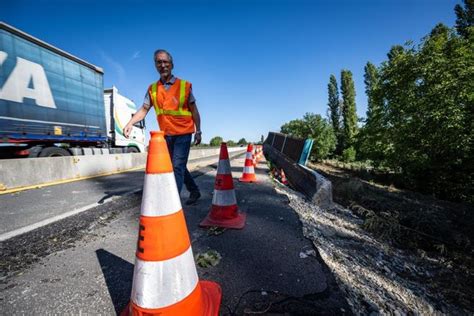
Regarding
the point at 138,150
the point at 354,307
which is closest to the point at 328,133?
the point at 138,150

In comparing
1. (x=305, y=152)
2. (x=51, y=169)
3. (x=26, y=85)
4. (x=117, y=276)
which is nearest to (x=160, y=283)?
(x=117, y=276)

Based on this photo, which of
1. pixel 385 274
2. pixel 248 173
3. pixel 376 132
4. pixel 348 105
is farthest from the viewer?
pixel 348 105

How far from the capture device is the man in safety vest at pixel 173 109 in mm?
3141

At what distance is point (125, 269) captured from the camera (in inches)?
78.1

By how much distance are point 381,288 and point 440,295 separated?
75 centimetres

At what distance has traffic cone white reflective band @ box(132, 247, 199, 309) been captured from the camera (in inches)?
48.9

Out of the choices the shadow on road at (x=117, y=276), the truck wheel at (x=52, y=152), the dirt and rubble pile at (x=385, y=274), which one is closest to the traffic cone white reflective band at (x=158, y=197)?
the shadow on road at (x=117, y=276)

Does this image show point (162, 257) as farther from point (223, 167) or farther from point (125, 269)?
point (223, 167)

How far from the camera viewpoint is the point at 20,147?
7.72m

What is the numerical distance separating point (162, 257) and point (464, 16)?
2999 cm

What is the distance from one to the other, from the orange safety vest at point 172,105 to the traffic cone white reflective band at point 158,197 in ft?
6.16

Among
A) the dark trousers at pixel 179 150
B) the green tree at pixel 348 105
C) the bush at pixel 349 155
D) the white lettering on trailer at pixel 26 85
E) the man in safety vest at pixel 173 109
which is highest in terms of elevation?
the green tree at pixel 348 105

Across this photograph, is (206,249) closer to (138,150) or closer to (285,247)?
(285,247)

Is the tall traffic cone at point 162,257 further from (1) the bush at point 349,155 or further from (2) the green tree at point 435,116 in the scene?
(1) the bush at point 349,155
